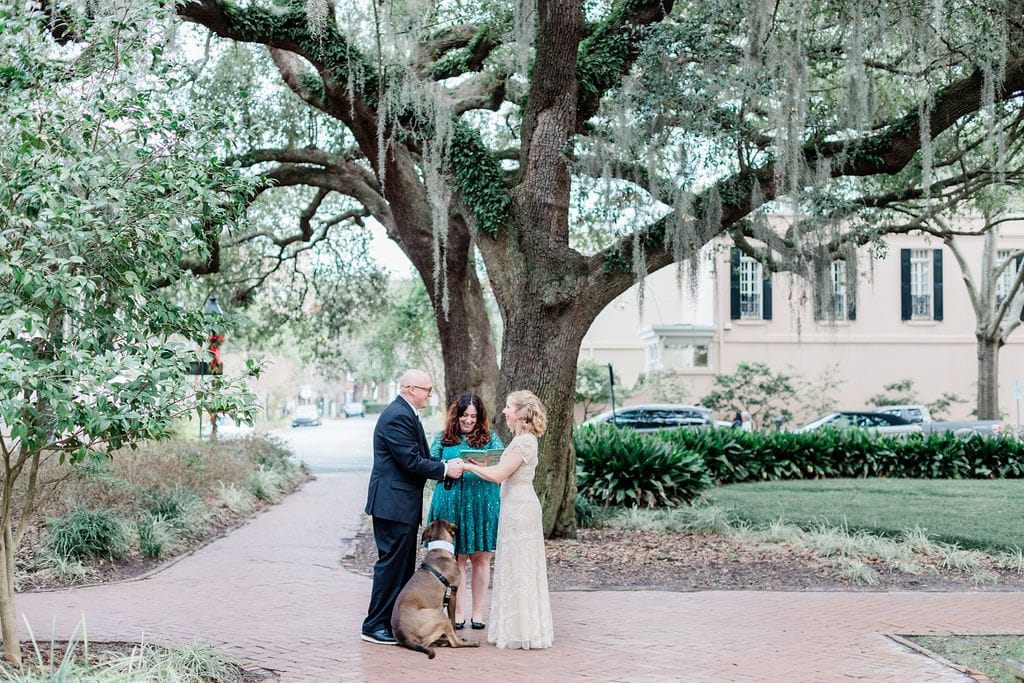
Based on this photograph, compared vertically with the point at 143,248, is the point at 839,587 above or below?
below

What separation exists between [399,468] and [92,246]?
2.48 metres

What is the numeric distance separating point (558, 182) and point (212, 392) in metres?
6.26

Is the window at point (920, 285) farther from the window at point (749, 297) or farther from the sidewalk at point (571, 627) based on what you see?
the sidewalk at point (571, 627)

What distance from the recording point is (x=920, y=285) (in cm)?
3167

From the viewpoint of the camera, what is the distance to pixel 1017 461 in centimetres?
1975

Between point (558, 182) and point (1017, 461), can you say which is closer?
point (558, 182)

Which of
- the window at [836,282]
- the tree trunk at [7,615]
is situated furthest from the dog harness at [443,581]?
the window at [836,282]

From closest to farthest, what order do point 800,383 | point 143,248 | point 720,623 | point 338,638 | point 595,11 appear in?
point 143,248
point 338,638
point 720,623
point 595,11
point 800,383

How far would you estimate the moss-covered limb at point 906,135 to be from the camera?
404 inches

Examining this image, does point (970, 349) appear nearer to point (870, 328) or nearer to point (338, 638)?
point (870, 328)

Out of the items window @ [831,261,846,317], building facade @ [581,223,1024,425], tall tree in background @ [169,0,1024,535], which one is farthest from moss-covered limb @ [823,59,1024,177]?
building facade @ [581,223,1024,425]

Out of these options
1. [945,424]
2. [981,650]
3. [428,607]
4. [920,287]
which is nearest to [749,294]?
[920,287]

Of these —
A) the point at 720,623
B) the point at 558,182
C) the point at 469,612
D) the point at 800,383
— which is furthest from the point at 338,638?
the point at 800,383

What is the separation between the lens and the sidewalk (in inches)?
241
